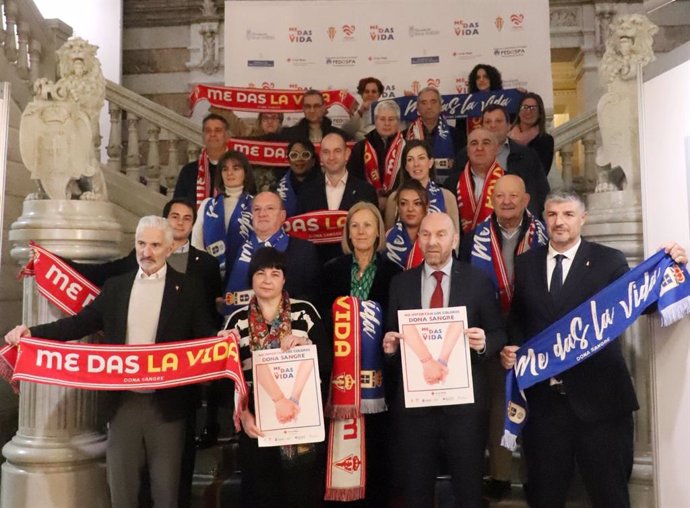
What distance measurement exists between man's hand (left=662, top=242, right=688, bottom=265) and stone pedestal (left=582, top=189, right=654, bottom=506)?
1.57 feet

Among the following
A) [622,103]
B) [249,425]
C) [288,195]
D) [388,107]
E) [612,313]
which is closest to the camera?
[612,313]

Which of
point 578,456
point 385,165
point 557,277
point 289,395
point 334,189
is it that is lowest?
point 578,456

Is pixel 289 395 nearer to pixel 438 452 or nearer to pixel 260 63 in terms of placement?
pixel 438 452

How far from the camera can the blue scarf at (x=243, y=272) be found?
414 centimetres

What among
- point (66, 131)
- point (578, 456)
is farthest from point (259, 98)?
point (578, 456)

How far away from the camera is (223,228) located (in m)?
4.79

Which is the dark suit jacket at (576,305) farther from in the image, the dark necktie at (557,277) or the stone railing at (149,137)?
the stone railing at (149,137)

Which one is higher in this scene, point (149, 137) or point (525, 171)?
point (149, 137)

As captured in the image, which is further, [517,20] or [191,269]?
[517,20]

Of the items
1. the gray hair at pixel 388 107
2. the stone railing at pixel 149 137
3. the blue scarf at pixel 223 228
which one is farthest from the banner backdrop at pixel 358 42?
the blue scarf at pixel 223 228

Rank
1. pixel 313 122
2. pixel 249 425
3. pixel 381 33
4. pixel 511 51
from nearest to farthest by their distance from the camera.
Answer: pixel 249 425 < pixel 313 122 < pixel 511 51 < pixel 381 33

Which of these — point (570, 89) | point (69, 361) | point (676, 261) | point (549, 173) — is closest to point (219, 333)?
point (69, 361)

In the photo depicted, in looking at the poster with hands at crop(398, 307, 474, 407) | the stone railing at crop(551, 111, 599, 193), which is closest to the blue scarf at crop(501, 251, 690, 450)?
the poster with hands at crop(398, 307, 474, 407)

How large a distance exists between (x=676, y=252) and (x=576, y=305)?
46 cm
